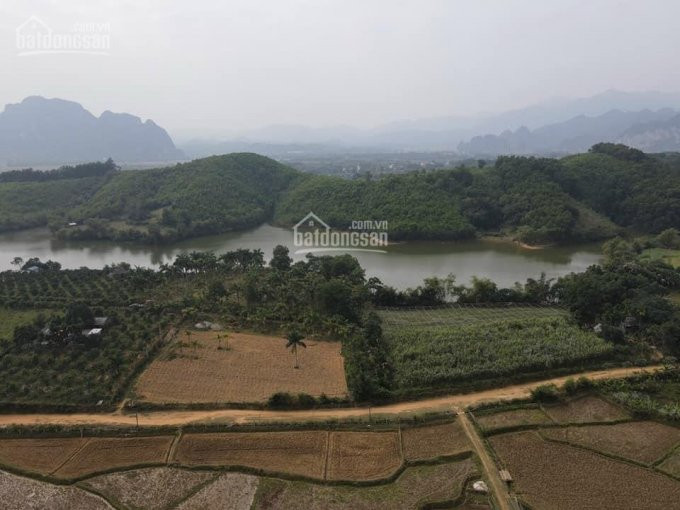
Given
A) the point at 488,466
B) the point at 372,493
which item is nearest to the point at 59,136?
the point at 372,493

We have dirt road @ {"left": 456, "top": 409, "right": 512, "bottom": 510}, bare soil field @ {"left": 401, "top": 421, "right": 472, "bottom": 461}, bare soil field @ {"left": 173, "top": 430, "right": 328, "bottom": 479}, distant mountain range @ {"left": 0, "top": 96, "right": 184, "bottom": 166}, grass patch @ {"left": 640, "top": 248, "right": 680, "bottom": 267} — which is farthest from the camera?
distant mountain range @ {"left": 0, "top": 96, "right": 184, "bottom": 166}

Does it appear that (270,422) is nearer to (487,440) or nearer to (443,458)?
(443,458)

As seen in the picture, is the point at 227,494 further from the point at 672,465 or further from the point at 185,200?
the point at 185,200

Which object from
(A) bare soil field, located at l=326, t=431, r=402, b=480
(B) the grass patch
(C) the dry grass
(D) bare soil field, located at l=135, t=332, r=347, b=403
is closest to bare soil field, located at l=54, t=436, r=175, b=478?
(C) the dry grass

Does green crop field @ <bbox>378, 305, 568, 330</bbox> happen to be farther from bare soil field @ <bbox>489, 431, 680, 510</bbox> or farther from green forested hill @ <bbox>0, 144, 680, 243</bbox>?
green forested hill @ <bbox>0, 144, 680, 243</bbox>

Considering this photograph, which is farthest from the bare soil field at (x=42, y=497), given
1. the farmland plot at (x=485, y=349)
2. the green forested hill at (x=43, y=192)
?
the green forested hill at (x=43, y=192)

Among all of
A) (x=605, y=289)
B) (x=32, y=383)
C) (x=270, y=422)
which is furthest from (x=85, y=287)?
(x=605, y=289)

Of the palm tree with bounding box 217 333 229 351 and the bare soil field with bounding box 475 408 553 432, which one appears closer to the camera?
the bare soil field with bounding box 475 408 553 432
